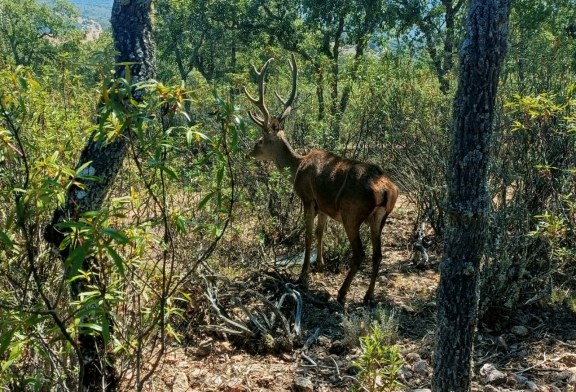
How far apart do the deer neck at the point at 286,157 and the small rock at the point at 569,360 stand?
399 centimetres

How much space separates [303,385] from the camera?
15.7 ft

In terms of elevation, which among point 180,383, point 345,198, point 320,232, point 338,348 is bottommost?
point 180,383

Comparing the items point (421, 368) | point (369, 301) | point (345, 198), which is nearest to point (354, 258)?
point (369, 301)

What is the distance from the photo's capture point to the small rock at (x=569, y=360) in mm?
5016

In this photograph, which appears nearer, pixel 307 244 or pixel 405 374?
pixel 405 374

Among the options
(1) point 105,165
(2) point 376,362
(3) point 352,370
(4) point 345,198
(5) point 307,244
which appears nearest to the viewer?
(1) point 105,165

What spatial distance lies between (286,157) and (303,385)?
3.86 meters

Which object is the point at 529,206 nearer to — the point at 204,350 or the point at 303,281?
the point at 303,281

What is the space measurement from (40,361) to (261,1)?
20.4m

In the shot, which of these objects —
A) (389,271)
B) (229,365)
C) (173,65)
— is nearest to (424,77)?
(389,271)

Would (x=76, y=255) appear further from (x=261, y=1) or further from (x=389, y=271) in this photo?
(x=261, y=1)

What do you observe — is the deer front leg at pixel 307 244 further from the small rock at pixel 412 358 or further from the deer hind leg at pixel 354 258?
the small rock at pixel 412 358

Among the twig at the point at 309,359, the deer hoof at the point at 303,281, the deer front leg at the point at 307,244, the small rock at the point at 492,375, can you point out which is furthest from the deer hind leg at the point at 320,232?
the small rock at the point at 492,375

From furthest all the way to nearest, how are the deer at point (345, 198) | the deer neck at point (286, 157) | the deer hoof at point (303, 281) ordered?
the deer neck at point (286, 157), the deer hoof at point (303, 281), the deer at point (345, 198)
